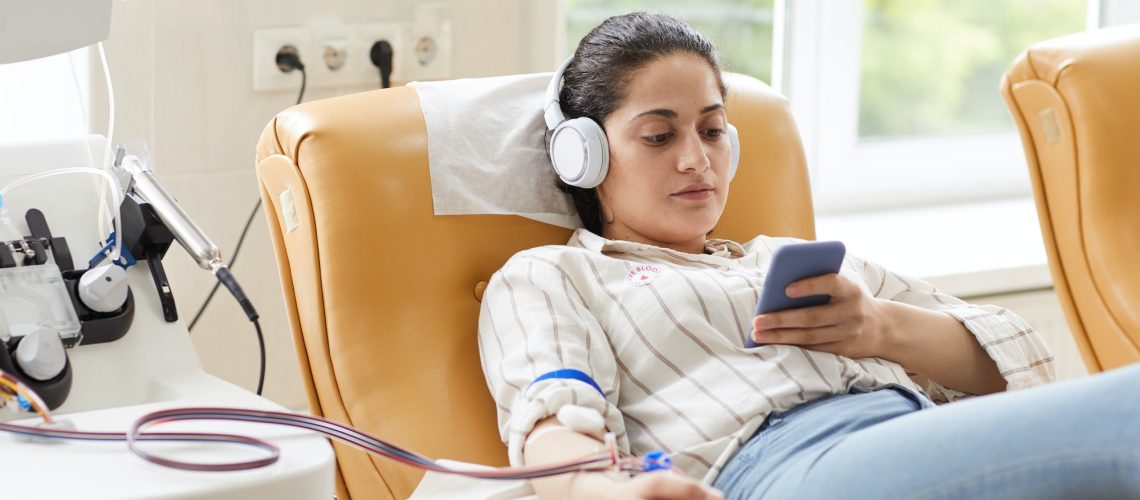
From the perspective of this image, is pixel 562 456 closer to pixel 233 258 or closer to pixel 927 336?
pixel 927 336

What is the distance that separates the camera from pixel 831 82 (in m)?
2.88

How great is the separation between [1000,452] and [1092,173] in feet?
3.22

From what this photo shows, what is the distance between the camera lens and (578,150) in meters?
1.56

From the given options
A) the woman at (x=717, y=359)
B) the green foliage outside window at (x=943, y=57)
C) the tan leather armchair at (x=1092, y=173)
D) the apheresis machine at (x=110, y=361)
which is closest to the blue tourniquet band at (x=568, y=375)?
the woman at (x=717, y=359)

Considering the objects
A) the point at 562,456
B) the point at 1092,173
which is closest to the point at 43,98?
the point at 562,456

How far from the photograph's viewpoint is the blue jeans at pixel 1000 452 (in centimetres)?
110

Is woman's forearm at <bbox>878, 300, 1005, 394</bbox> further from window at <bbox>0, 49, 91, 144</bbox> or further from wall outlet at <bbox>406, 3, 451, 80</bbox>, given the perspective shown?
window at <bbox>0, 49, 91, 144</bbox>

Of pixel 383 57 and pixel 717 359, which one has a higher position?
pixel 383 57

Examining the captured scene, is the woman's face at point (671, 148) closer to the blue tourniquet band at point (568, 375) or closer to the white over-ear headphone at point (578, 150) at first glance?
the white over-ear headphone at point (578, 150)

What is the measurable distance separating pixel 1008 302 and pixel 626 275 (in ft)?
4.58

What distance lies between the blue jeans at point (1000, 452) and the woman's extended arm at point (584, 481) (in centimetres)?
17

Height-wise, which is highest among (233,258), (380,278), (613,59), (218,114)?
(613,59)

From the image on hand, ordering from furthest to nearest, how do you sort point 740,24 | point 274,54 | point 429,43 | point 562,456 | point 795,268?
point 740,24
point 429,43
point 274,54
point 795,268
point 562,456

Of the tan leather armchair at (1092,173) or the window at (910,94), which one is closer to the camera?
the tan leather armchair at (1092,173)
